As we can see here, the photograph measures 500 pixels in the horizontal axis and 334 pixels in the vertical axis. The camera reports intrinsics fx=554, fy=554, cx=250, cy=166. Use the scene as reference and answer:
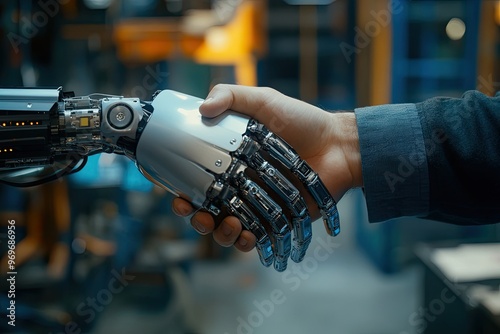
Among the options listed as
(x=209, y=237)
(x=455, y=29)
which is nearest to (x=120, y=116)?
(x=209, y=237)

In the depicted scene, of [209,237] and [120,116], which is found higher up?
[120,116]

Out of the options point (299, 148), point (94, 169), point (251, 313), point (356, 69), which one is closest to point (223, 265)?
point (251, 313)

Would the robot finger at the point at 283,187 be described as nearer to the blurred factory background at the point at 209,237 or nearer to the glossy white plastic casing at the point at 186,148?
the glossy white plastic casing at the point at 186,148

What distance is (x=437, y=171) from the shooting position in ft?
2.62

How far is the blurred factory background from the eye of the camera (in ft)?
5.12

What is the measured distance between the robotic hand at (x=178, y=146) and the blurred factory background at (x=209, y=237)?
55 centimetres

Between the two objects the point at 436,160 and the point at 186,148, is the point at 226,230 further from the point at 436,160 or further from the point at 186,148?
the point at 436,160

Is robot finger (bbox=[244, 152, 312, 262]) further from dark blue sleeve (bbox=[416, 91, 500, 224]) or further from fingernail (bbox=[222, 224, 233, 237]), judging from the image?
dark blue sleeve (bbox=[416, 91, 500, 224])

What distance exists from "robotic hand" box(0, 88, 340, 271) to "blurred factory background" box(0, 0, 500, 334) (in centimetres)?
55

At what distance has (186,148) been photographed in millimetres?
700

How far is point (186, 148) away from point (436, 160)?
36 centimetres

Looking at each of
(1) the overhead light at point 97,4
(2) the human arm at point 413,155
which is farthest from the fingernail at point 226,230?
(1) the overhead light at point 97,4

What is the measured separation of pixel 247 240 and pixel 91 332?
30.3 inches

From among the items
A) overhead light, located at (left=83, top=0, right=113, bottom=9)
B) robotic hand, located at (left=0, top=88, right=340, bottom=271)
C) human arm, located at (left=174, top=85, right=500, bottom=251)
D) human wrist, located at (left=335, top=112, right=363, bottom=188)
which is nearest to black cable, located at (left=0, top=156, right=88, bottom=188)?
robotic hand, located at (left=0, top=88, right=340, bottom=271)
